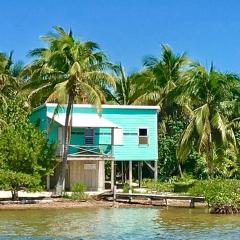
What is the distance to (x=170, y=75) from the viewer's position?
155 feet

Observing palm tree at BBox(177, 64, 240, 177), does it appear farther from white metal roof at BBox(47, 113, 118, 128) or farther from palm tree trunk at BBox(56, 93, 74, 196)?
palm tree trunk at BBox(56, 93, 74, 196)

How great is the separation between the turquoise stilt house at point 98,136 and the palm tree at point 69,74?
2308 mm

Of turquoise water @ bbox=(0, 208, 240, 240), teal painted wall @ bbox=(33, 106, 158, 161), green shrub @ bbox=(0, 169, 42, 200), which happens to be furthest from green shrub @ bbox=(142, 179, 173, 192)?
green shrub @ bbox=(0, 169, 42, 200)

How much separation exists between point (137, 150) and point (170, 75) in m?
9.68

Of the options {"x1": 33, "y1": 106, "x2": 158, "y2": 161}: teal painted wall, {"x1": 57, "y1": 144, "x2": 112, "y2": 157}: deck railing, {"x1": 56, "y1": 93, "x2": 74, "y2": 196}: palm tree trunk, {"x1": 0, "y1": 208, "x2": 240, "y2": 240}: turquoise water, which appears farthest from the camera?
{"x1": 33, "y1": 106, "x2": 158, "y2": 161}: teal painted wall

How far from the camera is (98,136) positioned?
38844 millimetres

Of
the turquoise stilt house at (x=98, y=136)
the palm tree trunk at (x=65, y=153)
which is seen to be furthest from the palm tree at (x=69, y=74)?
the turquoise stilt house at (x=98, y=136)

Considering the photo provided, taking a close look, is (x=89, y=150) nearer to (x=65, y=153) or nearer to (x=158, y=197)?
(x=65, y=153)

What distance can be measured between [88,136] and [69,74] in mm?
6721

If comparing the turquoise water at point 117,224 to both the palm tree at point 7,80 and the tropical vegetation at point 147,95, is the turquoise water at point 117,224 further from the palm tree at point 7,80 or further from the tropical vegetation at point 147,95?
the palm tree at point 7,80

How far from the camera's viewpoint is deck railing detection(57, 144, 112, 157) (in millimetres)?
36744

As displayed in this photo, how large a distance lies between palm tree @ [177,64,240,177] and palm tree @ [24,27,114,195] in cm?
550

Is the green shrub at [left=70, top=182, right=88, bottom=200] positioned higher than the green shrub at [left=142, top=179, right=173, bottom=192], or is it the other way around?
the green shrub at [left=142, top=179, right=173, bottom=192]

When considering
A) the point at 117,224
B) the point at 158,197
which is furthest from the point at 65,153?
the point at 117,224
